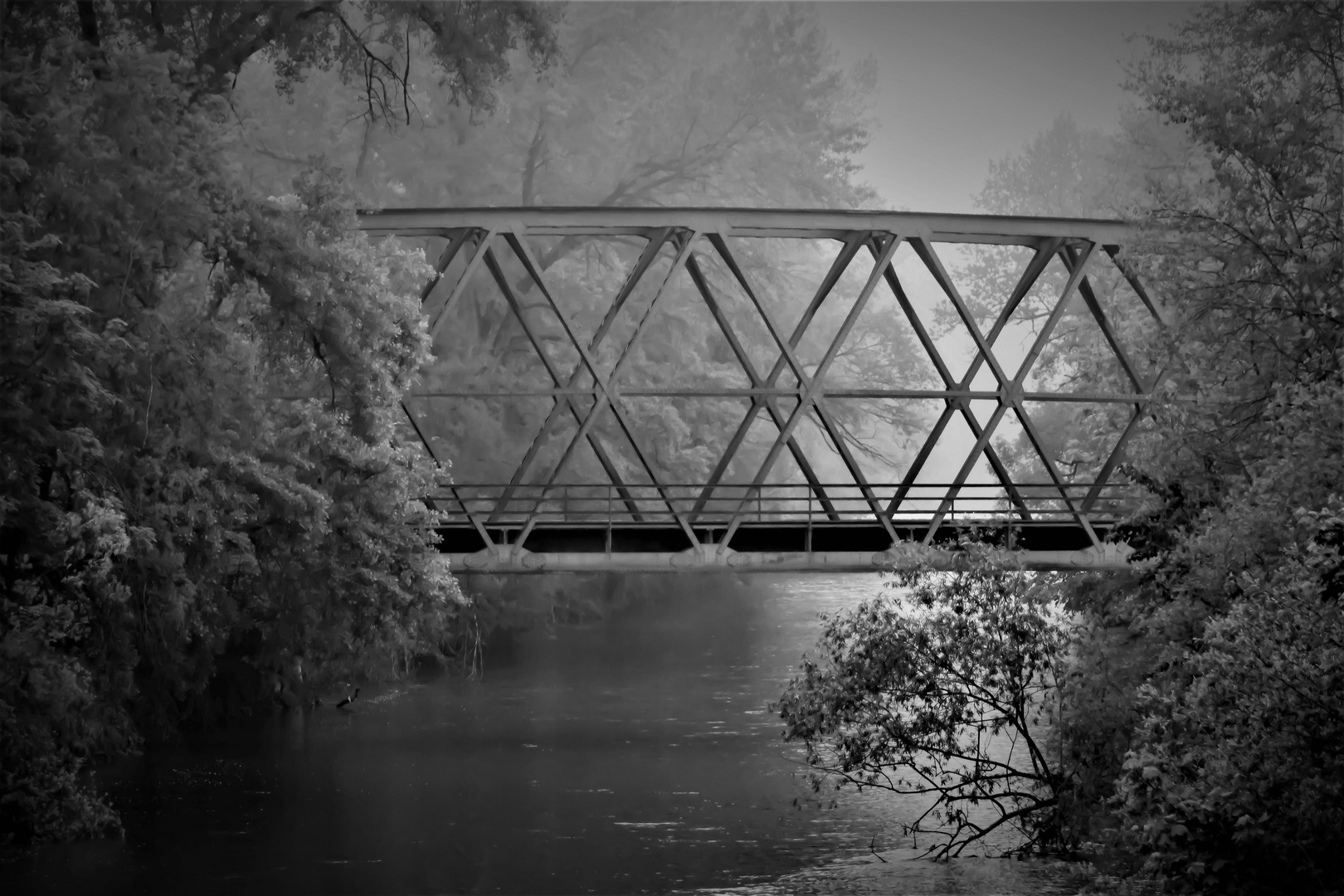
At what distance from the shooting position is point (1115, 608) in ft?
45.1

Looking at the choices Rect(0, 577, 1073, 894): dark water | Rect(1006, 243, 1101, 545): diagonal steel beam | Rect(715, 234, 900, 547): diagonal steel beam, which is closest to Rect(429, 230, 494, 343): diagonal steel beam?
Rect(715, 234, 900, 547): diagonal steel beam

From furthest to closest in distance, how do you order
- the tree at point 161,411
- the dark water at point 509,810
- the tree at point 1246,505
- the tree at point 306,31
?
the tree at point 306,31 < the dark water at point 509,810 < the tree at point 161,411 < the tree at point 1246,505

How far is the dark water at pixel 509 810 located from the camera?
1434 centimetres

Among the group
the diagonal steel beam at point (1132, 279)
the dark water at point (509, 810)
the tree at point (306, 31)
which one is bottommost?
the dark water at point (509, 810)

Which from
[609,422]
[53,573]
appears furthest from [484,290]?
[53,573]

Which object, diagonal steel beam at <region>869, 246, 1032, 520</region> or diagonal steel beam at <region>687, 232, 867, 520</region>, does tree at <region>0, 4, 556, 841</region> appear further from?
diagonal steel beam at <region>869, 246, 1032, 520</region>

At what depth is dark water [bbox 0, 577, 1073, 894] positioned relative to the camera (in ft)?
47.1

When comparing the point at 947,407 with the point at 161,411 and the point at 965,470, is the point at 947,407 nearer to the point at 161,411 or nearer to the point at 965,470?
the point at 965,470

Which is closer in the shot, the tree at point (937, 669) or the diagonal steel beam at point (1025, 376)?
the tree at point (937, 669)

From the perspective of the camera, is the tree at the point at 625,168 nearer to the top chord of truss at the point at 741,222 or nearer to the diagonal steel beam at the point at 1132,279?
the top chord of truss at the point at 741,222

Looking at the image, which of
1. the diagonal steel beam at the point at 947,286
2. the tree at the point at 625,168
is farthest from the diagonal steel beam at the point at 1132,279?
the tree at the point at 625,168

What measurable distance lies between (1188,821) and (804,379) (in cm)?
760

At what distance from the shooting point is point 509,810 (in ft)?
56.0

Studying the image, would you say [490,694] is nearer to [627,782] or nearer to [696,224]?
[627,782]
